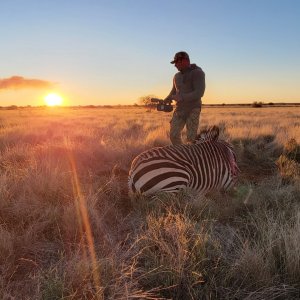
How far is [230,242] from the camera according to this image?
334 cm

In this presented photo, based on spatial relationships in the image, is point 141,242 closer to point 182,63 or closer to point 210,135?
point 210,135

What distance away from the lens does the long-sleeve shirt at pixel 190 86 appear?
677 centimetres

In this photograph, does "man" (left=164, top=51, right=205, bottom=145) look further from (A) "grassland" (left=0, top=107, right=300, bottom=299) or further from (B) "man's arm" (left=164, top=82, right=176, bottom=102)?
(A) "grassland" (left=0, top=107, right=300, bottom=299)

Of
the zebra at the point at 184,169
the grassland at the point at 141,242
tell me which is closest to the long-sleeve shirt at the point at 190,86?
the zebra at the point at 184,169

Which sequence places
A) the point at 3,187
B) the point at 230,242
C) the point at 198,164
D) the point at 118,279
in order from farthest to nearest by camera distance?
the point at 198,164
the point at 3,187
the point at 230,242
the point at 118,279

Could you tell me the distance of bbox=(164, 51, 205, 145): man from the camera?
675 centimetres

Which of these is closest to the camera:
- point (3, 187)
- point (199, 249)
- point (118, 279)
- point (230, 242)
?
point (118, 279)

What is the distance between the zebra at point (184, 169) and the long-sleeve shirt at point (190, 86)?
1173 millimetres

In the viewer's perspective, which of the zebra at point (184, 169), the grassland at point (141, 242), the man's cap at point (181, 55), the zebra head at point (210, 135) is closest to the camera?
the grassland at point (141, 242)

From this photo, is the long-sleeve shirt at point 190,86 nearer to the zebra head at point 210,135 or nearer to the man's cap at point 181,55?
the man's cap at point 181,55

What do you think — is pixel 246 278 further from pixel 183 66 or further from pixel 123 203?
pixel 183 66

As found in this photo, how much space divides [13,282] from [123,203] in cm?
218

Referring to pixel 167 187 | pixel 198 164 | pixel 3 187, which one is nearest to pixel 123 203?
pixel 167 187

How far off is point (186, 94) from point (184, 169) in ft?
7.92
